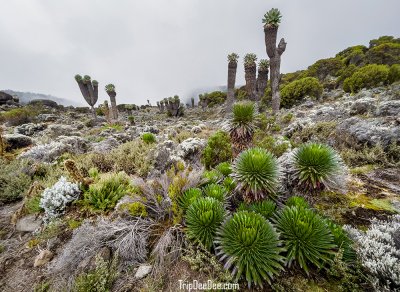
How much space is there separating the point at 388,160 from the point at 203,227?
5.09 m

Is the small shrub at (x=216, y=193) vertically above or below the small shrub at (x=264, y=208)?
above

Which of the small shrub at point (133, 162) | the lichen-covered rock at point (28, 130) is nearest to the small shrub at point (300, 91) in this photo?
the small shrub at point (133, 162)

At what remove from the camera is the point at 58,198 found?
3.71 m

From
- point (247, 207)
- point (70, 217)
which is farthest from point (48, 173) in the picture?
point (247, 207)

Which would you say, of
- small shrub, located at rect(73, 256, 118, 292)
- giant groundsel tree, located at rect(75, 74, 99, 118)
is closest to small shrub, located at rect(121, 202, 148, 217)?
small shrub, located at rect(73, 256, 118, 292)

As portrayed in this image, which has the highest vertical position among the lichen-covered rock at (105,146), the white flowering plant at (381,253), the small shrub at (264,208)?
the small shrub at (264,208)

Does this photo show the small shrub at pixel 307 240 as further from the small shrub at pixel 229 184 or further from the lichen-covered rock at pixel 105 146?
the lichen-covered rock at pixel 105 146

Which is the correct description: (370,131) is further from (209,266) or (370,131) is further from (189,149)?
(209,266)

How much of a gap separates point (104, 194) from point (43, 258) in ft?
4.34

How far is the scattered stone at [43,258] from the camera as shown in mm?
2758

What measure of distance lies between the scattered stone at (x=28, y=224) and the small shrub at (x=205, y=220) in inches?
131

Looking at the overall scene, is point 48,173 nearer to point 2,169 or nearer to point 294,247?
point 2,169

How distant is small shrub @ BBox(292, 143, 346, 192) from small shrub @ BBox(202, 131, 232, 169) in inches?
122

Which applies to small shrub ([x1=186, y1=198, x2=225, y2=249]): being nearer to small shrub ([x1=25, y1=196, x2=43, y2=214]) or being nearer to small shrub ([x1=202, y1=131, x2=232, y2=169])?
small shrub ([x1=202, y1=131, x2=232, y2=169])
